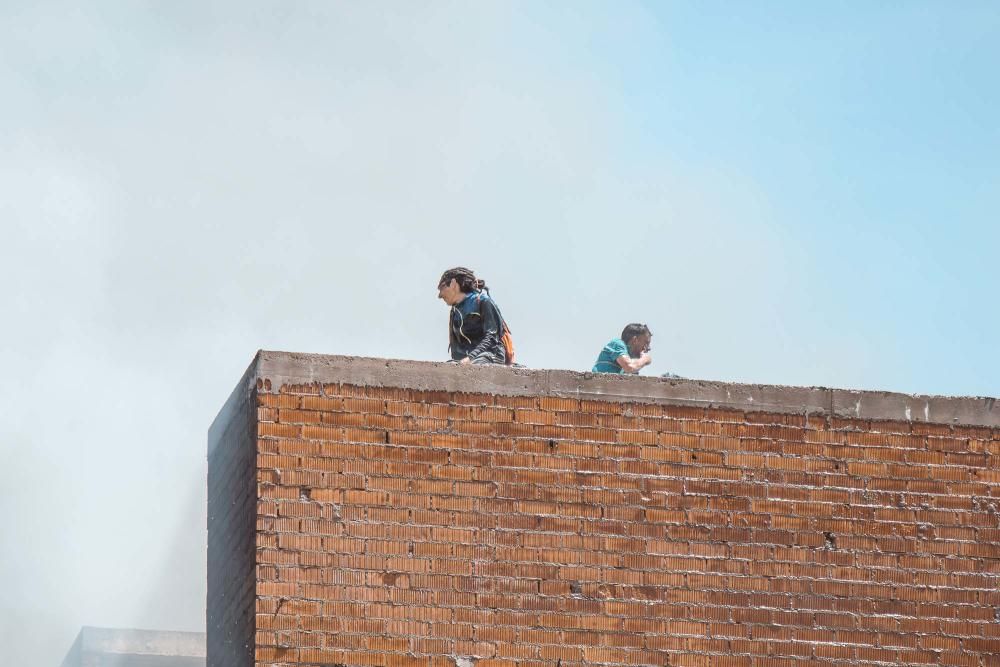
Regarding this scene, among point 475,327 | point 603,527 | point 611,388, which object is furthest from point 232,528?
point 611,388

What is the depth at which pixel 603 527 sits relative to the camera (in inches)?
589

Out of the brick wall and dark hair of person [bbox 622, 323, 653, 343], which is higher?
dark hair of person [bbox 622, 323, 653, 343]

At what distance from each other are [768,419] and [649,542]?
1360 mm

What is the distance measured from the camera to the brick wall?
1447 cm

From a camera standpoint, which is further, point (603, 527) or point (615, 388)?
point (615, 388)

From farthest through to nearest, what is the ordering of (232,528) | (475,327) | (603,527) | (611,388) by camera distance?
(475,327) < (232,528) < (611,388) < (603,527)

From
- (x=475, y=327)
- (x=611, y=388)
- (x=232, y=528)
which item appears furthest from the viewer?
(x=475, y=327)

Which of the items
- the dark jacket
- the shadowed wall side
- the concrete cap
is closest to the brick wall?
the concrete cap

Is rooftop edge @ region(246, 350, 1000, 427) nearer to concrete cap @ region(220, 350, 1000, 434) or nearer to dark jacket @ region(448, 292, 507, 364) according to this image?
concrete cap @ region(220, 350, 1000, 434)

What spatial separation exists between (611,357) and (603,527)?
85.1 inches

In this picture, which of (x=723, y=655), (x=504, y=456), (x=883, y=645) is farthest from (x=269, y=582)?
(x=883, y=645)

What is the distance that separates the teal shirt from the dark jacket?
1.08m

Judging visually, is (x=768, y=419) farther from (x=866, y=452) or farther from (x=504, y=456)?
(x=504, y=456)

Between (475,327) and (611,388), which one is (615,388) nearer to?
(611,388)
